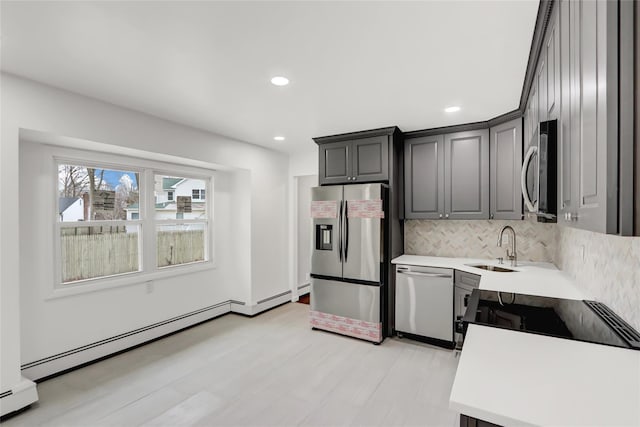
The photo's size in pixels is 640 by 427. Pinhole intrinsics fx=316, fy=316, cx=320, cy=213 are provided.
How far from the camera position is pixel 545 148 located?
124 cm

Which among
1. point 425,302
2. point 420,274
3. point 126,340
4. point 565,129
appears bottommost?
point 126,340

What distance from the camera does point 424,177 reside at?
12.2 feet

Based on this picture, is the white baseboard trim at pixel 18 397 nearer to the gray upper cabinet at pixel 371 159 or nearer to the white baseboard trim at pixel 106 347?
the white baseboard trim at pixel 106 347

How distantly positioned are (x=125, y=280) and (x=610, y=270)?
400cm

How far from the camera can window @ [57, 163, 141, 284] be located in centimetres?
298

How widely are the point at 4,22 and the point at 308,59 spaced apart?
1609 mm

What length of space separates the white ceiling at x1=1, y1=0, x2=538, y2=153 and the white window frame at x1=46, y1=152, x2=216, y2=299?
0.73 meters

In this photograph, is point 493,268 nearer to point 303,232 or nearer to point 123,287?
point 303,232

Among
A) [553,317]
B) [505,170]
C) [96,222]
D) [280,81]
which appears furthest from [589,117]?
[96,222]

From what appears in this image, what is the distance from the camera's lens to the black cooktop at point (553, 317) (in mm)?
1288

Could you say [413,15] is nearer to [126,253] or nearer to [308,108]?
[308,108]

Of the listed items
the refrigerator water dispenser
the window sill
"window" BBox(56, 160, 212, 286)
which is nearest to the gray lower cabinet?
the refrigerator water dispenser

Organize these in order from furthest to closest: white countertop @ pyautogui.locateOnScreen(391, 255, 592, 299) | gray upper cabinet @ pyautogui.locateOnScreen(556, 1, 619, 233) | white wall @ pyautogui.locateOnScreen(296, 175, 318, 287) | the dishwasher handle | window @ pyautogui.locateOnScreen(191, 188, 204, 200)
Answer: white wall @ pyautogui.locateOnScreen(296, 175, 318, 287)
window @ pyautogui.locateOnScreen(191, 188, 204, 200)
the dishwasher handle
white countertop @ pyautogui.locateOnScreen(391, 255, 592, 299)
gray upper cabinet @ pyautogui.locateOnScreen(556, 1, 619, 233)

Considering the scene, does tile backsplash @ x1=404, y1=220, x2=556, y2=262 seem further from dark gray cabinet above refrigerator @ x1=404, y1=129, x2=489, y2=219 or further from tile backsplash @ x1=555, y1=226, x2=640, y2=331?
tile backsplash @ x1=555, y1=226, x2=640, y2=331
